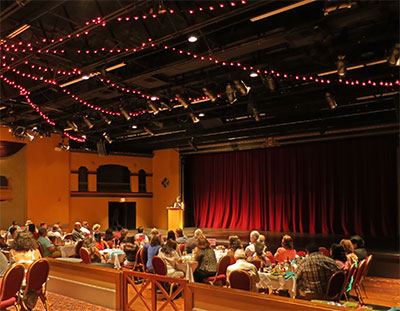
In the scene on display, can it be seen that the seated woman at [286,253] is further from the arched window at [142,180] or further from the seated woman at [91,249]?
the arched window at [142,180]

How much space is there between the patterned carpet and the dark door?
11.6 m

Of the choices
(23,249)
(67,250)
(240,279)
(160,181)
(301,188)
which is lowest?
(67,250)

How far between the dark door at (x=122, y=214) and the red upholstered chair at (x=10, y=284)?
13.1 metres

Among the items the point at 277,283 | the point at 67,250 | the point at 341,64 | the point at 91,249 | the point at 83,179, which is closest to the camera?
the point at 277,283

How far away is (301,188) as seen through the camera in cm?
1528

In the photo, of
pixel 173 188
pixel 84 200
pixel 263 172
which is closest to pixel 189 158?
pixel 173 188

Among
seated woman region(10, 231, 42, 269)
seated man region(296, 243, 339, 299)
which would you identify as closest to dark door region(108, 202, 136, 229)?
seated woman region(10, 231, 42, 269)

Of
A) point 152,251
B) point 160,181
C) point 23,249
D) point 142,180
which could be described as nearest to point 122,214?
point 142,180

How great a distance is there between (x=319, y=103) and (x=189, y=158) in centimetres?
960

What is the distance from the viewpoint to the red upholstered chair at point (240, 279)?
492 cm

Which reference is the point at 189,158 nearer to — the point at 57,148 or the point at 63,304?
the point at 57,148

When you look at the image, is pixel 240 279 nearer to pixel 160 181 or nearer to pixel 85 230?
pixel 85 230

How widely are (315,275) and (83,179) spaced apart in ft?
45.5

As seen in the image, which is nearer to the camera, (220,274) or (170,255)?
(220,274)
